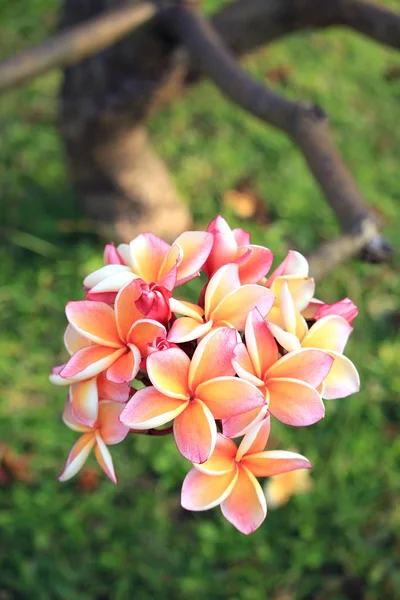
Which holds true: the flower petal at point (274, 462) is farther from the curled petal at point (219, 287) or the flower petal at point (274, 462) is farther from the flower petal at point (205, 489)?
the curled petal at point (219, 287)

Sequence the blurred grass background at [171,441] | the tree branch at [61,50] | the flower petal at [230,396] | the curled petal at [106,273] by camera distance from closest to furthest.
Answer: the flower petal at [230,396]
the curled petal at [106,273]
the tree branch at [61,50]
the blurred grass background at [171,441]

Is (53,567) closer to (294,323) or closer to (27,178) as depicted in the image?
(294,323)

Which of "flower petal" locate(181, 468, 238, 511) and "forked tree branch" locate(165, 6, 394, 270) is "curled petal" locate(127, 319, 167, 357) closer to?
"flower petal" locate(181, 468, 238, 511)

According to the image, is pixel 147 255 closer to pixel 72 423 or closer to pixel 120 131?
pixel 72 423

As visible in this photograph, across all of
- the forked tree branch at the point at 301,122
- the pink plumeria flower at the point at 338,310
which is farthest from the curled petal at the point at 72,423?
the forked tree branch at the point at 301,122

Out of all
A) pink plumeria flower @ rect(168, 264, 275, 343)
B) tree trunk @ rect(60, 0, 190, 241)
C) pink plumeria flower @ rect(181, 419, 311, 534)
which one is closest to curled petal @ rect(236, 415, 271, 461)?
pink plumeria flower @ rect(181, 419, 311, 534)

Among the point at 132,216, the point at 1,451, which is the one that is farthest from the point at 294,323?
the point at 132,216
